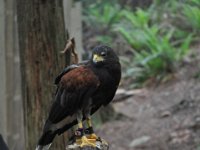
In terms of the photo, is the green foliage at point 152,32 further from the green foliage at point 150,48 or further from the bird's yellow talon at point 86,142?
the bird's yellow talon at point 86,142

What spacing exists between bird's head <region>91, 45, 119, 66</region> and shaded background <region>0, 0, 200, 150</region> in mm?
887

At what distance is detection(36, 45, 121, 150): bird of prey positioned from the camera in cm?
331

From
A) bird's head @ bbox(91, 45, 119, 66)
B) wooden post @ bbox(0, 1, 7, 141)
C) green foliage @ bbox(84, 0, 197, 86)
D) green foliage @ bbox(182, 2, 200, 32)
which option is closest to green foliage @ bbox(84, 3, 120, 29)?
green foliage @ bbox(84, 0, 197, 86)

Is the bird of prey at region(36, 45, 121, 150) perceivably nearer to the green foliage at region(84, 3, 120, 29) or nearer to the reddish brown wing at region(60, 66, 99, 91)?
the reddish brown wing at region(60, 66, 99, 91)

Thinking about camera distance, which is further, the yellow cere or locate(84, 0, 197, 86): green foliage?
locate(84, 0, 197, 86): green foliage

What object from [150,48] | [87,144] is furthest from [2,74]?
[150,48]

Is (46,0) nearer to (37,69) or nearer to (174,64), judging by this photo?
(37,69)

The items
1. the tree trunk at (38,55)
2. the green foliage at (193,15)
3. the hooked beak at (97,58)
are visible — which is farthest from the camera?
the green foliage at (193,15)

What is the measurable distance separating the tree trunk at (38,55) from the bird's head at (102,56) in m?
0.88

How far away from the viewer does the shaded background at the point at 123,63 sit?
4199mm

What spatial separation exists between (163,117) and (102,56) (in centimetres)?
596

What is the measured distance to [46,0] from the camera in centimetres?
416

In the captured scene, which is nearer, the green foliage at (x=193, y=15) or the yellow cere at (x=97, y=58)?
the yellow cere at (x=97, y=58)

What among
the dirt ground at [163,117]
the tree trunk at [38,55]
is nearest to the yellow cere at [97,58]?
the tree trunk at [38,55]
